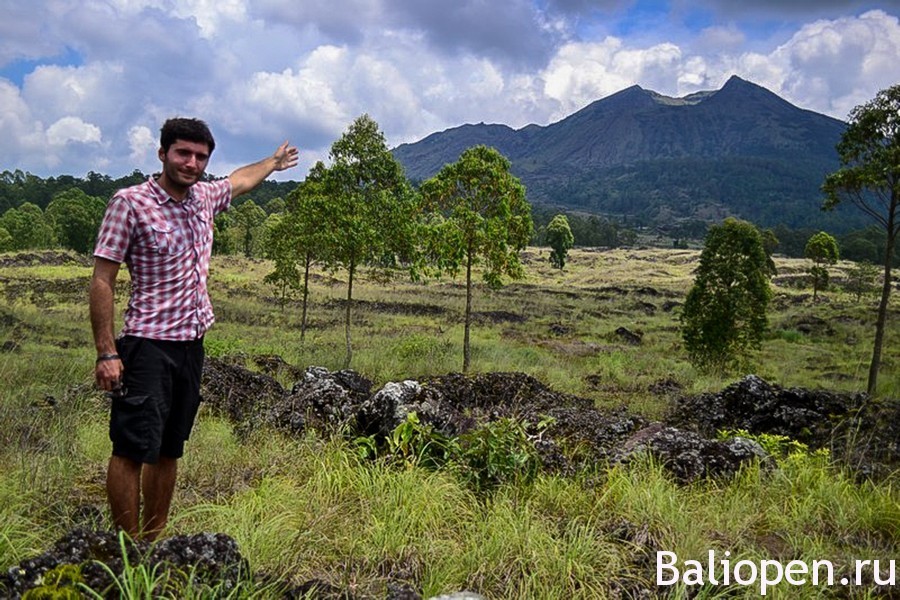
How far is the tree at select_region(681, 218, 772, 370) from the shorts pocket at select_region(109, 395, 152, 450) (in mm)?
16292

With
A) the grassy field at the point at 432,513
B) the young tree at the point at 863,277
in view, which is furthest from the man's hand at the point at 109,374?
the young tree at the point at 863,277

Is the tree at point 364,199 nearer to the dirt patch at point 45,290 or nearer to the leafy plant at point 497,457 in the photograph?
the leafy plant at point 497,457

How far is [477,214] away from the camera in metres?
12.5

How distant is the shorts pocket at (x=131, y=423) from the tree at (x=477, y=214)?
31.3 feet

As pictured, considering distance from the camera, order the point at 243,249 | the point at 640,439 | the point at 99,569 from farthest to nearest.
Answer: the point at 243,249
the point at 640,439
the point at 99,569

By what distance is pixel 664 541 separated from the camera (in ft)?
10.5

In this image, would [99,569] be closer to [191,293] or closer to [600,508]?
[191,293]

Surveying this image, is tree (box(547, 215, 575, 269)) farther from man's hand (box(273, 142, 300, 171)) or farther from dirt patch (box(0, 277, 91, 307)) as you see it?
man's hand (box(273, 142, 300, 171))

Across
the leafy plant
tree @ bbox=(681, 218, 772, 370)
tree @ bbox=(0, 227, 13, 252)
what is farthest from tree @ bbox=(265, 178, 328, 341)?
tree @ bbox=(0, 227, 13, 252)

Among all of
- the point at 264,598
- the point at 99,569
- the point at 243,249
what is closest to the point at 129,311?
the point at 99,569

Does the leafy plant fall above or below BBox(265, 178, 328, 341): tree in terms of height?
below

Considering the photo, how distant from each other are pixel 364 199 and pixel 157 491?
11.9 metres

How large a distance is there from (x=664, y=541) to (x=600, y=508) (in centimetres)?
50

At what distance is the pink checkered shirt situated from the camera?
286 centimetres
